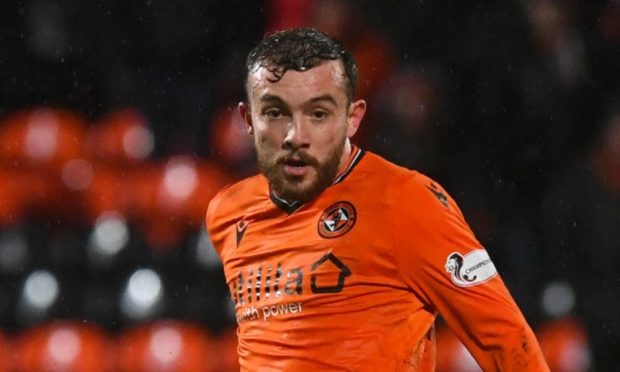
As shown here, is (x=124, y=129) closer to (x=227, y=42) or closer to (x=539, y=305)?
(x=227, y=42)

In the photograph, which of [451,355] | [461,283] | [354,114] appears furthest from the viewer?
[451,355]

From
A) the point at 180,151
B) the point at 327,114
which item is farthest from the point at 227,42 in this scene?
the point at 327,114

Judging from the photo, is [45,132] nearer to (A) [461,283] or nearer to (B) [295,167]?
(B) [295,167]

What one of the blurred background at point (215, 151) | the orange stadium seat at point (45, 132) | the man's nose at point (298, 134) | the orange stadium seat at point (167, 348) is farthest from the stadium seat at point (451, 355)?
the man's nose at point (298, 134)

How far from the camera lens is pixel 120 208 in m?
3.29

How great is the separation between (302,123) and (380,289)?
217 millimetres

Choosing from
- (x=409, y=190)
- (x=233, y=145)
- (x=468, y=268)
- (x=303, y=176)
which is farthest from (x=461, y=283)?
(x=233, y=145)

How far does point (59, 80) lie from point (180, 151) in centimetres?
46

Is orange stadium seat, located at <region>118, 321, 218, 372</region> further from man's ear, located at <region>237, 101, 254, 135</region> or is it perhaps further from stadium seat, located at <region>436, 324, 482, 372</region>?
man's ear, located at <region>237, 101, 254, 135</region>

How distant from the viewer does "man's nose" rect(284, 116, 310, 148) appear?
48.9 inches

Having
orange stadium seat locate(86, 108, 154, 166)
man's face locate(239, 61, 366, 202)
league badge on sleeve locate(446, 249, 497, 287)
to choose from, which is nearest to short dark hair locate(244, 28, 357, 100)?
man's face locate(239, 61, 366, 202)

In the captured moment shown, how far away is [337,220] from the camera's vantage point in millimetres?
1281

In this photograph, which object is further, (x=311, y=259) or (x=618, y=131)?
(x=618, y=131)

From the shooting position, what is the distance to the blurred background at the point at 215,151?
2.98 metres
